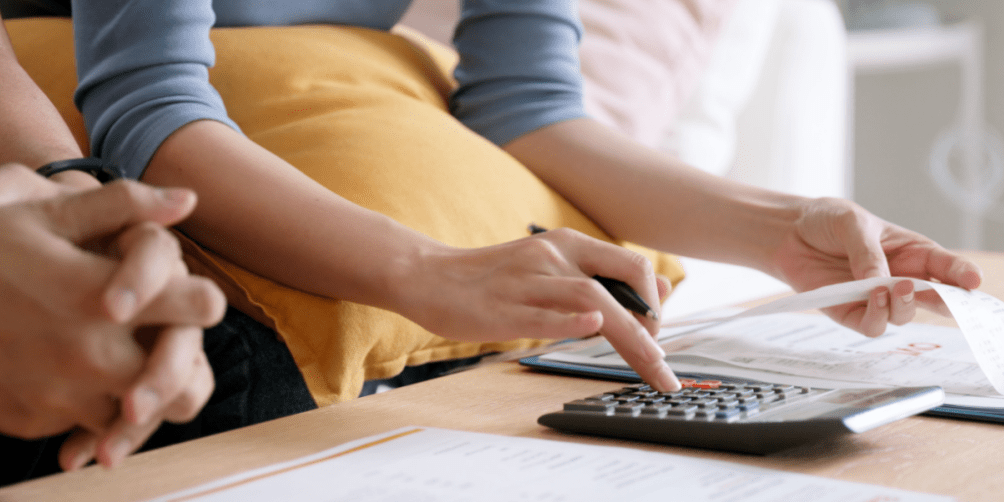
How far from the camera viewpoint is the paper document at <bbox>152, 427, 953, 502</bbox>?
338 mm

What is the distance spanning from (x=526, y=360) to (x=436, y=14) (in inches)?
32.5

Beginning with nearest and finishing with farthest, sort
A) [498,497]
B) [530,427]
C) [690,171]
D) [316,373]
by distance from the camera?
[498,497], [530,427], [316,373], [690,171]

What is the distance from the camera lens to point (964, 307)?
549mm

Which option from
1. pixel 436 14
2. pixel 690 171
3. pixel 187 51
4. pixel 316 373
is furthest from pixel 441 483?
pixel 436 14

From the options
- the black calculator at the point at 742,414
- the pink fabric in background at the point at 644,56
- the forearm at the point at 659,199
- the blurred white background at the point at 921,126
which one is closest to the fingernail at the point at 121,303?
the black calculator at the point at 742,414

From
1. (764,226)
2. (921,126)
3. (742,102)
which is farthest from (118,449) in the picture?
(921,126)

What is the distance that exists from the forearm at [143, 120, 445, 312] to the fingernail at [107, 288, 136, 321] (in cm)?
28

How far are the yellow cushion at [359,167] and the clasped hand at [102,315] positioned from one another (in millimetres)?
265

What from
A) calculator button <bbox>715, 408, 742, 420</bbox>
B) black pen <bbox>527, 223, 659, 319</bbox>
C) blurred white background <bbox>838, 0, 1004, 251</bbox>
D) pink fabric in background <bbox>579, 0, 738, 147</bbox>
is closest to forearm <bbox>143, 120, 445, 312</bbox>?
black pen <bbox>527, 223, 659, 319</bbox>

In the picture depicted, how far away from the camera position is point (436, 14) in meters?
1.30

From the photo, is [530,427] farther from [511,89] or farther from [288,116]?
[511,89]

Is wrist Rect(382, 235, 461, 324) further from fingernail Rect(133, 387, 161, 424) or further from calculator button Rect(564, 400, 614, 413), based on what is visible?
fingernail Rect(133, 387, 161, 424)

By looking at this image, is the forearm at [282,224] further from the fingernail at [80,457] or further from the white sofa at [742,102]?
the white sofa at [742,102]

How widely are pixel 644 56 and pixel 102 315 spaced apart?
1.17 m
